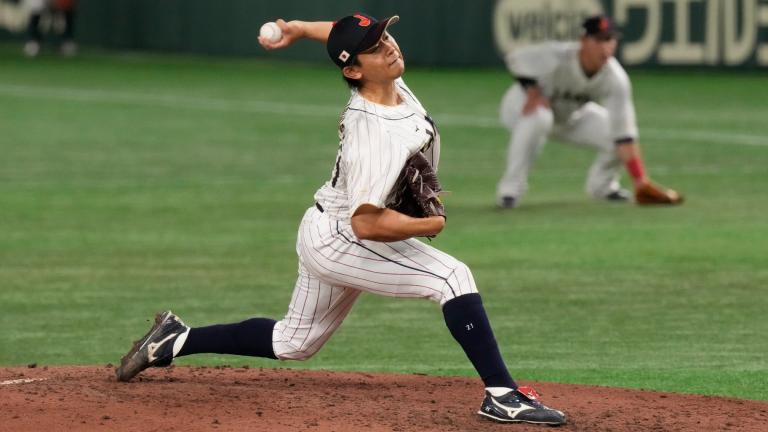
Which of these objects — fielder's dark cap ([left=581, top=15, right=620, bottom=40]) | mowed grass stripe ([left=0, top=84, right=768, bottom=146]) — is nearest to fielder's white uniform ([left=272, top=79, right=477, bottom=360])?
fielder's dark cap ([left=581, top=15, right=620, bottom=40])

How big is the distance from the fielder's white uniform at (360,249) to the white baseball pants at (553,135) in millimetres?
7389

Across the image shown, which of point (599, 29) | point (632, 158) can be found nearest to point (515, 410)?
point (599, 29)

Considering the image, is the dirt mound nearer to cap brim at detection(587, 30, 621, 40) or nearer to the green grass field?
the green grass field

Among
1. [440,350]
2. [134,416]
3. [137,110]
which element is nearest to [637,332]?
[440,350]

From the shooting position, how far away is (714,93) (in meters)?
25.2

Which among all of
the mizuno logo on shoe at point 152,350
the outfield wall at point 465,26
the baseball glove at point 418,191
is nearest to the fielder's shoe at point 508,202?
the mizuno logo on shoe at point 152,350

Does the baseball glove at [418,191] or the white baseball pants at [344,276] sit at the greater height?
the baseball glove at [418,191]

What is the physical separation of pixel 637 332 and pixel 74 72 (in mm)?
24716

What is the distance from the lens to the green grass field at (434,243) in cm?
809

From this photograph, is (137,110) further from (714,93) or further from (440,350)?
(440,350)

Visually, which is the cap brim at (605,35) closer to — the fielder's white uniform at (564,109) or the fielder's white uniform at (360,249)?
the fielder's white uniform at (564,109)

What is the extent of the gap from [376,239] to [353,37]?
2.55 feet

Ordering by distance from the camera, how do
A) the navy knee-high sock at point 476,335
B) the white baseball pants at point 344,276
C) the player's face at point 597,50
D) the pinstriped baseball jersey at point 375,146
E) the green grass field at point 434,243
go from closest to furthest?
the pinstriped baseball jersey at point 375,146
the navy knee-high sock at point 476,335
the white baseball pants at point 344,276
the green grass field at point 434,243
the player's face at point 597,50

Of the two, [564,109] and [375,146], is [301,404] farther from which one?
[564,109]
